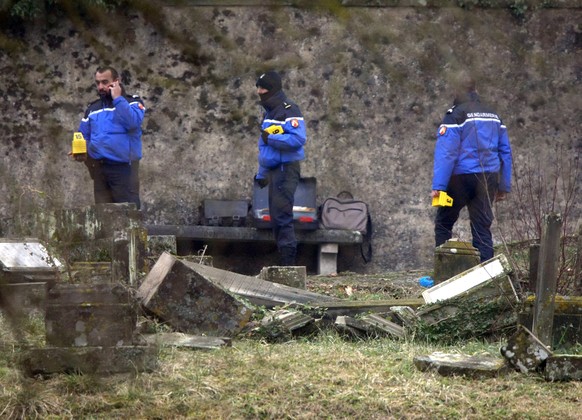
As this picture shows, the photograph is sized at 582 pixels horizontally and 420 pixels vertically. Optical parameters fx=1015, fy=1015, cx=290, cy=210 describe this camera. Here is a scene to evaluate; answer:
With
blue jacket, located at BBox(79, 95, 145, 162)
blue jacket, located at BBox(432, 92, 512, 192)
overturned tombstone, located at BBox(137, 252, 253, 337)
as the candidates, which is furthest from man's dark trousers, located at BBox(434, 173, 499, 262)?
overturned tombstone, located at BBox(137, 252, 253, 337)

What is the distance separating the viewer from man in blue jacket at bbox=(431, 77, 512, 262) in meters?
9.69

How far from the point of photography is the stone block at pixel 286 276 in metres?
7.99

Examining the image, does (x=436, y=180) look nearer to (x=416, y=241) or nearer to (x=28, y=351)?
(x=416, y=241)

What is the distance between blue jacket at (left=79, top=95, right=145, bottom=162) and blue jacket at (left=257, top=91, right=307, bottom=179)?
1.34 meters

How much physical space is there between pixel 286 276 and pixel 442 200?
244cm

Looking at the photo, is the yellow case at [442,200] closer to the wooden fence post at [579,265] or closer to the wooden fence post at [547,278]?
the wooden fence post at [579,265]

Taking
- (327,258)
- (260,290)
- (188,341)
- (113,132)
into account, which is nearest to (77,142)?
(188,341)

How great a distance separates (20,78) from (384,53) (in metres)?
0.50

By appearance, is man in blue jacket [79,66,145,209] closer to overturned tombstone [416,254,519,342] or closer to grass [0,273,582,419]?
overturned tombstone [416,254,519,342]

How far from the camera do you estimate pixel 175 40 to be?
139cm

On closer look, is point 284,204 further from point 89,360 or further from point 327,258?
point 89,360

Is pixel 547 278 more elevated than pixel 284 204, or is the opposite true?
pixel 284 204

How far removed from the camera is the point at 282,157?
A: 10406 mm

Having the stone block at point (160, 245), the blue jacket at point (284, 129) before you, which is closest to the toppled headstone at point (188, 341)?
the stone block at point (160, 245)
